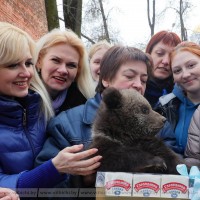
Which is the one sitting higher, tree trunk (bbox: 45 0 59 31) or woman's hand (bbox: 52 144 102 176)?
tree trunk (bbox: 45 0 59 31)

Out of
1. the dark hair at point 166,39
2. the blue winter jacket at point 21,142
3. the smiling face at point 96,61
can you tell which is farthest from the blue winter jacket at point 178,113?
the smiling face at point 96,61

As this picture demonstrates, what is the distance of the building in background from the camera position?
10.6 metres

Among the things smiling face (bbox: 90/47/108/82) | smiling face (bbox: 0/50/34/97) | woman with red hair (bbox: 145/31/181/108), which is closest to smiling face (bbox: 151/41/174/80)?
woman with red hair (bbox: 145/31/181/108)

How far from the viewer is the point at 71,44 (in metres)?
3.51

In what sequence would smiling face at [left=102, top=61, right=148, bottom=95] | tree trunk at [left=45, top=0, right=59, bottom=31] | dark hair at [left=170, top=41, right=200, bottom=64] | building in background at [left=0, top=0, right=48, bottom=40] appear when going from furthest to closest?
building in background at [left=0, top=0, right=48, bottom=40]
tree trunk at [left=45, top=0, right=59, bottom=31]
dark hair at [left=170, top=41, right=200, bottom=64]
smiling face at [left=102, top=61, right=148, bottom=95]

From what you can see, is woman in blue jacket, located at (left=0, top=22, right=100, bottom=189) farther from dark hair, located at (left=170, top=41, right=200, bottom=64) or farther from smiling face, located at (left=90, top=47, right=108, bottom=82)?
smiling face, located at (left=90, top=47, right=108, bottom=82)

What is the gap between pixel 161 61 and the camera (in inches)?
162

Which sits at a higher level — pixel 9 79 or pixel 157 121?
pixel 9 79

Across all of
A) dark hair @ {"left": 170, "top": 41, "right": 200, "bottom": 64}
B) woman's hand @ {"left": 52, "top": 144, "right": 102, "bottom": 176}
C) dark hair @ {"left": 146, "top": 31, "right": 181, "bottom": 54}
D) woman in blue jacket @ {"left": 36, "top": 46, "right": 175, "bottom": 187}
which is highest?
dark hair @ {"left": 146, "top": 31, "right": 181, "bottom": 54}

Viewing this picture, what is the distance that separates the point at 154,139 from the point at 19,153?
Result: 1033mm

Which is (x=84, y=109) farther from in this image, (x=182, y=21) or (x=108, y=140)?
(x=182, y=21)

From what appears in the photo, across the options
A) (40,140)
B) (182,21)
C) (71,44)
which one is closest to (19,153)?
(40,140)

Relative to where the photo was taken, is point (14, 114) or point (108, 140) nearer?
point (108, 140)

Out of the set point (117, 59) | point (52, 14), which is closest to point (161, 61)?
point (117, 59)
